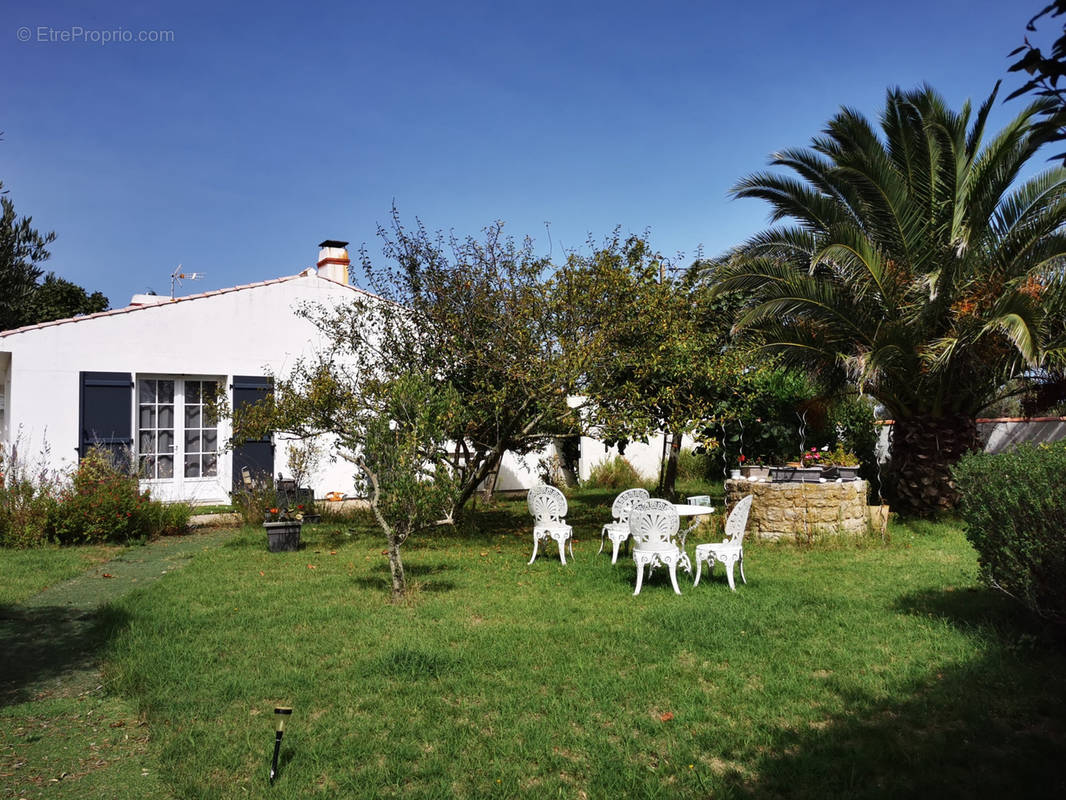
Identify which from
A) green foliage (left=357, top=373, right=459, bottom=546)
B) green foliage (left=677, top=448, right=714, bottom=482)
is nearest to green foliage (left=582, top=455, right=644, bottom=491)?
green foliage (left=677, top=448, right=714, bottom=482)

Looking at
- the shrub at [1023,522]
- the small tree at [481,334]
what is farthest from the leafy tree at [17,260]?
the shrub at [1023,522]

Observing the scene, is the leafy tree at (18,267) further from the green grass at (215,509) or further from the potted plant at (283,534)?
the potted plant at (283,534)

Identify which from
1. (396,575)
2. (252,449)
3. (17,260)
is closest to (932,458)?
(396,575)

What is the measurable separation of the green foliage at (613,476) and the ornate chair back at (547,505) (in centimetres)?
1003

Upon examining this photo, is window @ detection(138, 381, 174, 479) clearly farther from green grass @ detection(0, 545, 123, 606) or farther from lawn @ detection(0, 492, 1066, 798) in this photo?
lawn @ detection(0, 492, 1066, 798)

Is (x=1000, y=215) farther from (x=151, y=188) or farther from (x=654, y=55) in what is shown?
(x=151, y=188)

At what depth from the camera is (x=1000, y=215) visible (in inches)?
464

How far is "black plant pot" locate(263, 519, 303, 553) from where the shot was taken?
10.3 metres

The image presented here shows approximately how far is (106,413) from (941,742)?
1361cm

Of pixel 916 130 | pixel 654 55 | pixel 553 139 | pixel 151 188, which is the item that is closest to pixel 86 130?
pixel 151 188

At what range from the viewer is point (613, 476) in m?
19.7

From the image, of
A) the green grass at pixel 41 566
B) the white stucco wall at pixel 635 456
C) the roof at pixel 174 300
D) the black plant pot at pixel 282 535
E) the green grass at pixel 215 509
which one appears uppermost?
the roof at pixel 174 300

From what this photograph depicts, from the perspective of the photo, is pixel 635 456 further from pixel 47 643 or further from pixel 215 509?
pixel 47 643

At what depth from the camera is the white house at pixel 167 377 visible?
13242 mm
